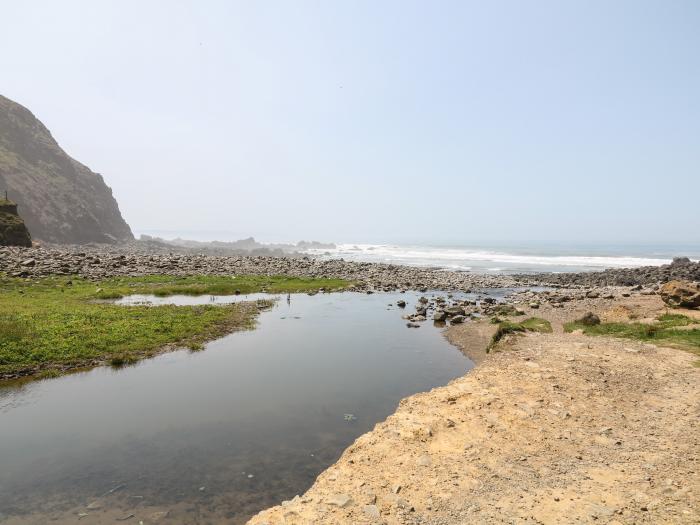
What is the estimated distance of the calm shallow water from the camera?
9.62m

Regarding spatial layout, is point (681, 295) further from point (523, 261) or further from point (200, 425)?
point (523, 261)

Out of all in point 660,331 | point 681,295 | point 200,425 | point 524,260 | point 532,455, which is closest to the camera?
point 532,455

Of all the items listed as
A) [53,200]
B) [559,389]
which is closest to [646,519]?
[559,389]

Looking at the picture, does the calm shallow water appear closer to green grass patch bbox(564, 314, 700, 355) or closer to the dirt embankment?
the dirt embankment

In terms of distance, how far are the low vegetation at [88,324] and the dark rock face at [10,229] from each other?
2837 centimetres

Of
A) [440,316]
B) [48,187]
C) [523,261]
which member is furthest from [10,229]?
[523,261]

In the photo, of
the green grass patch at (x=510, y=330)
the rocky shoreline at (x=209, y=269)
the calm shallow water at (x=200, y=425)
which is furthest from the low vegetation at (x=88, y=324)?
the green grass patch at (x=510, y=330)

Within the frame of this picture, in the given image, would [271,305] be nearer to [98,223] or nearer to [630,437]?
[630,437]

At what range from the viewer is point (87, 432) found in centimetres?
1278

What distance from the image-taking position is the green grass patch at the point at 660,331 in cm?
1869

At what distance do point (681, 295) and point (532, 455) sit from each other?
1028 inches

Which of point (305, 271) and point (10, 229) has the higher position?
point (10, 229)

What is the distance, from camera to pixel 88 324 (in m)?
22.7

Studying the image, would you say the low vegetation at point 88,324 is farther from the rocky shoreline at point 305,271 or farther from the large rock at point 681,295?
the large rock at point 681,295
